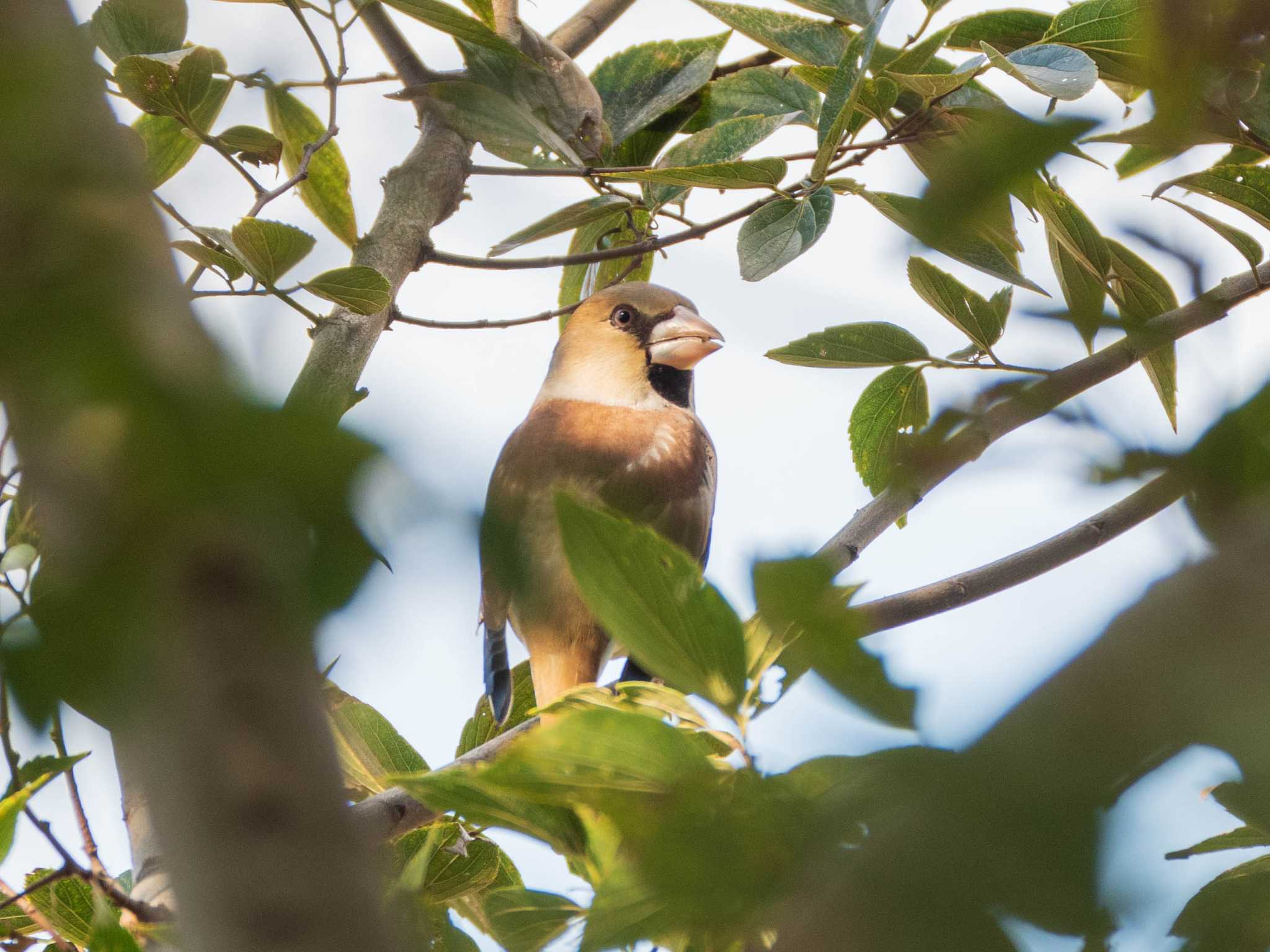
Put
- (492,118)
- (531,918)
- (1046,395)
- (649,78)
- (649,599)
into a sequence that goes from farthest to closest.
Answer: (649,78)
(492,118)
(531,918)
(649,599)
(1046,395)

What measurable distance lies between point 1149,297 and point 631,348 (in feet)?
5.27

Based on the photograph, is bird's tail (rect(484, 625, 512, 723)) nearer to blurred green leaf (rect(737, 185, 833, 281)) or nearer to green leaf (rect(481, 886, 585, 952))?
blurred green leaf (rect(737, 185, 833, 281))

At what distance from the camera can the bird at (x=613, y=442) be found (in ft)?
7.47

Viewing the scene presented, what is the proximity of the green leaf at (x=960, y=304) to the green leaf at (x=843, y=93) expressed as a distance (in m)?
0.21

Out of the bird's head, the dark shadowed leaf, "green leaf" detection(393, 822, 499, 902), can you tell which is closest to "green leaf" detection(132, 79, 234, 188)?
the dark shadowed leaf

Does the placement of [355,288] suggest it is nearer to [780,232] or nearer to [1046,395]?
[780,232]

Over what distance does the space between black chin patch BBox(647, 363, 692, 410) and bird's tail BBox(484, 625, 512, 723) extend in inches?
32.5

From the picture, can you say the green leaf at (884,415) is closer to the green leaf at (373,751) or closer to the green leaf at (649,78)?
the green leaf at (649,78)

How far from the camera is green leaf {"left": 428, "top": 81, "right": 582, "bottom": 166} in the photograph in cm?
118

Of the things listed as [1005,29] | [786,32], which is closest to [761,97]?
[786,32]

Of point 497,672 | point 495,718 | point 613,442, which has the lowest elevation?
point 495,718

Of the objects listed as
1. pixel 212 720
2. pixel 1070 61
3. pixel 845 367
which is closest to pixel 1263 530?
pixel 212 720

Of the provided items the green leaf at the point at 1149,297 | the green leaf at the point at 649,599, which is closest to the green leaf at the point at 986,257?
the green leaf at the point at 1149,297

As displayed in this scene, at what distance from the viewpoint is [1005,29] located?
1803 mm
